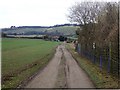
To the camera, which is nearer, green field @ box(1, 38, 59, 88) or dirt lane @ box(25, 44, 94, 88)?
dirt lane @ box(25, 44, 94, 88)

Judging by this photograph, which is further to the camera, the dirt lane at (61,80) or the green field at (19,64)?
the green field at (19,64)

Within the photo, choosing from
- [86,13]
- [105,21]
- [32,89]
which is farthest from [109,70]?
[86,13]

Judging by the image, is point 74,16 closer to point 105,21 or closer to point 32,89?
point 105,21

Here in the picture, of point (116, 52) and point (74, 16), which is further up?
point (74, 16)

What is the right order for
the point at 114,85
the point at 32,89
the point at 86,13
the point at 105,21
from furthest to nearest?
the point at 86,13 → the point at 105,21 → the point at 114,85 → the point at 32,89

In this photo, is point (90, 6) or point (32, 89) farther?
point (90, 6)

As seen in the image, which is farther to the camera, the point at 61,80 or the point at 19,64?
the point at 19,64

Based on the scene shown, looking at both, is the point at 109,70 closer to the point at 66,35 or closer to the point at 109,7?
the point at 109,7

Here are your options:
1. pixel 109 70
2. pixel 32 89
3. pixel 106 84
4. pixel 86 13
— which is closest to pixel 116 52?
pixel 109 70

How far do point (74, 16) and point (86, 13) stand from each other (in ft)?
10.5

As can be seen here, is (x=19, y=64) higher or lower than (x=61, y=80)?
lower

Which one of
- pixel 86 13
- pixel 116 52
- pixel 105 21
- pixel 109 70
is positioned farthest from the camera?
pixel 86 13

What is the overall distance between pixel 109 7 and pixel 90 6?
1991 cm

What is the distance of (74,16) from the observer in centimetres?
6034
